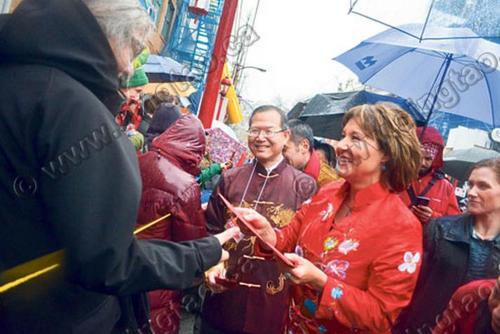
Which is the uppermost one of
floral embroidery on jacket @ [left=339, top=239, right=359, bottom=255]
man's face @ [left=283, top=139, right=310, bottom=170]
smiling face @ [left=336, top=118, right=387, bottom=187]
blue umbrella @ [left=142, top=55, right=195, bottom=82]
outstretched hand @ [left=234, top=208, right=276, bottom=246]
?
smiling face @ [left=336, top=118, right=387, bottom=187]

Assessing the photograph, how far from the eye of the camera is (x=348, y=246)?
6.12ft

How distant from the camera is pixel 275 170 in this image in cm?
296

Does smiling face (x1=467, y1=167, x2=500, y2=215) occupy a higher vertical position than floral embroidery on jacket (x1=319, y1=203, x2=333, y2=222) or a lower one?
higher

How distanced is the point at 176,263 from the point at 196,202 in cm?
117

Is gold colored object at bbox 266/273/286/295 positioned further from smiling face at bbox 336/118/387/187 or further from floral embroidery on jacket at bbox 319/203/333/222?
smiling face at bbox 336/118/387/187

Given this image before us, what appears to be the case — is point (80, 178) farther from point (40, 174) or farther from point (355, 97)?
point (355, 97)

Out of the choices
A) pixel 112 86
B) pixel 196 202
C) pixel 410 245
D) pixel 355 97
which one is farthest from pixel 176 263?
pixel 355 97

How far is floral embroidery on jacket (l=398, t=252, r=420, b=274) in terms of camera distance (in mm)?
1742

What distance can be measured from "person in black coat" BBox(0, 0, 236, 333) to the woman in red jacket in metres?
0.74

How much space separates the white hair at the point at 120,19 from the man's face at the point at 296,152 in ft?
10.7

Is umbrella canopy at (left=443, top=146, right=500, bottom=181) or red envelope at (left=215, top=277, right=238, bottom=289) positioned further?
umbrella canopy at (left=443, top=146, right=500, bottom=181)

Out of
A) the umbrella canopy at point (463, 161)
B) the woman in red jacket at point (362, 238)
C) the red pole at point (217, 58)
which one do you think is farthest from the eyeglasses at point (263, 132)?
the umbrella canopy at point (463, 161)

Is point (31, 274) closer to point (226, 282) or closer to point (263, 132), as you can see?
point (226, 282)

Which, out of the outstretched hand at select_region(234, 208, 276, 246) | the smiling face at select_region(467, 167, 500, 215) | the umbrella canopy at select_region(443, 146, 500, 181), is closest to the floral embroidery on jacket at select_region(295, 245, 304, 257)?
the outstretched hand at select_region(234, 208, 276, 246)
